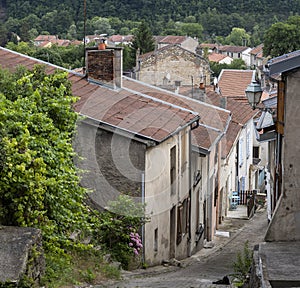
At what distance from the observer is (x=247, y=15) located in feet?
599

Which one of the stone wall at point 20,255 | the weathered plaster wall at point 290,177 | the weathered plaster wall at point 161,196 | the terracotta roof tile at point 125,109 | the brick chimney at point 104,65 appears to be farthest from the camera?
the brick chimney at point 104,65

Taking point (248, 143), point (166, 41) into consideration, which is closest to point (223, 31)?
point (166, 41)

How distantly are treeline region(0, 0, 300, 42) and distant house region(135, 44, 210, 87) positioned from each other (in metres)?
98.2

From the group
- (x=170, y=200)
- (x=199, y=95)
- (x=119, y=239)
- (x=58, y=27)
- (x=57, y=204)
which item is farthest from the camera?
(x=58, y=27)

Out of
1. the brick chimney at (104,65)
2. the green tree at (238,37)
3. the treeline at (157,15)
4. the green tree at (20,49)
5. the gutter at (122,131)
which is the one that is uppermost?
the treeline at (157,15)

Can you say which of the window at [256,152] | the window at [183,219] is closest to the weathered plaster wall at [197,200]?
the window at [183,219]

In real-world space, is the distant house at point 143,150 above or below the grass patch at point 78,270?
above

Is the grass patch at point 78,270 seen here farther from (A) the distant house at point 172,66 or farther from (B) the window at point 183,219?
(A) the distant house at point 172,66

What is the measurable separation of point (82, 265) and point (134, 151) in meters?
3.12

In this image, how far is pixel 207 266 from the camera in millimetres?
16281

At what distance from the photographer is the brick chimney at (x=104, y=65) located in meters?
17.0

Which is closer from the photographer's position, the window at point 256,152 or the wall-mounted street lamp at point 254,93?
the wall-mounted street lamp at point 254,93

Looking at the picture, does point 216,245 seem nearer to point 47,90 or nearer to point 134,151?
point 134,151

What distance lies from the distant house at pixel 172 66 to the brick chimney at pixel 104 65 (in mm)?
32976
